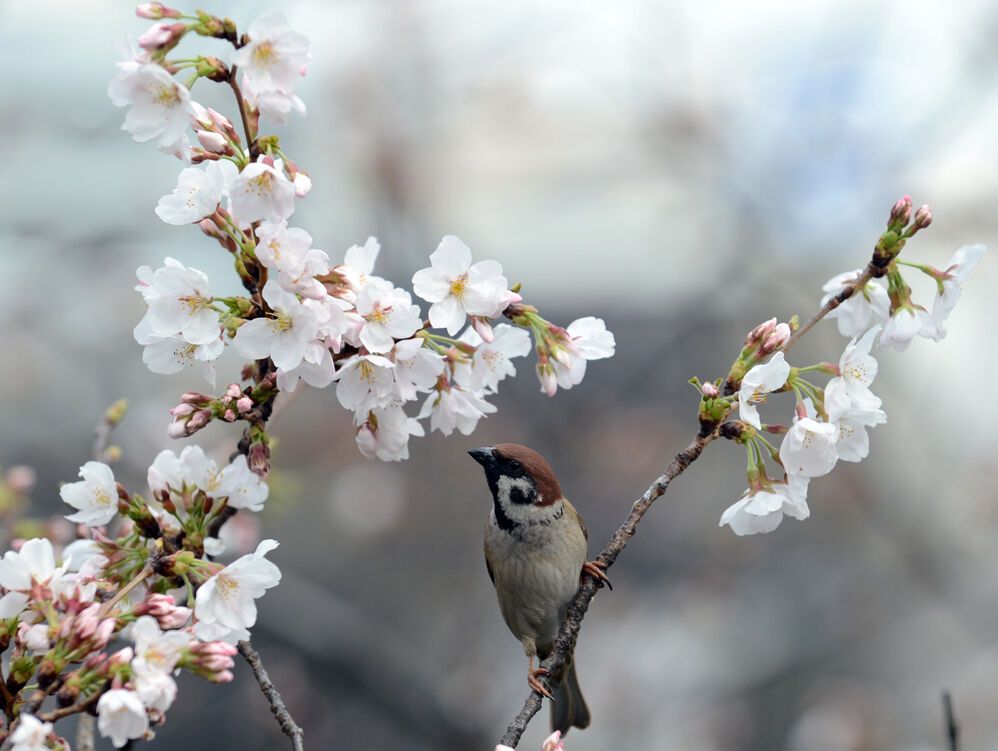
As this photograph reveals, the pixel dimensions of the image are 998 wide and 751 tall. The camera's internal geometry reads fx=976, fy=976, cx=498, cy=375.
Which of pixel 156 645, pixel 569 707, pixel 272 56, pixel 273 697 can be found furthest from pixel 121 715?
pixel 569 707

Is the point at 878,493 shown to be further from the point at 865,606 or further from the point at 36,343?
the point at 36,343

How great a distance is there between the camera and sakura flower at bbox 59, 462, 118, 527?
1.47 m

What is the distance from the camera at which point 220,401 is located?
4.62ft

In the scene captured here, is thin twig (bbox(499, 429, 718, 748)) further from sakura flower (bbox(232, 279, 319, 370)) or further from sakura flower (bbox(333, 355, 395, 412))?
sakura flower (bbox(232, 279, 319, 370))

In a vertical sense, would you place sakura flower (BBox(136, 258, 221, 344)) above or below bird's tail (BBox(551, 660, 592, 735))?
below

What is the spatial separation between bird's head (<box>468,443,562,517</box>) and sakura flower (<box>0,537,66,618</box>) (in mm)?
1234

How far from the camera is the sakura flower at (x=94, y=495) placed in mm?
1468

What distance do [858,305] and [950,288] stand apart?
0.52 ft

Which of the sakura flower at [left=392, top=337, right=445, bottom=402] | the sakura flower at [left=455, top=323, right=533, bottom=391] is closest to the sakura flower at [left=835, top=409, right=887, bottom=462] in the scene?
the sakura flower at [left=455, top=323, right=533, bottom=391]

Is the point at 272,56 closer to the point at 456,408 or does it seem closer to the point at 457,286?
the point at 457,286

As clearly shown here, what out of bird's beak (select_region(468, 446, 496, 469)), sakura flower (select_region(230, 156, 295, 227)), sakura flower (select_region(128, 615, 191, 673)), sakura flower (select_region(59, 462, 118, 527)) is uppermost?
bird's beak (select_region(468, 446, 496, 469))

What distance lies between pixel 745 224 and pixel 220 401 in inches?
169


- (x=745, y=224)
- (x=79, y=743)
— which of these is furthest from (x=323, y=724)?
(x=79, y=743)

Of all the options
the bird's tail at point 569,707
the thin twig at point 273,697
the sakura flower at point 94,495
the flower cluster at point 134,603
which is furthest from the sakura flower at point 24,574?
the bird's tail at point 569,707
